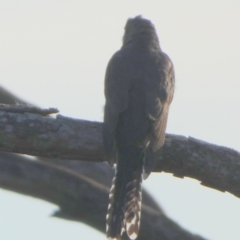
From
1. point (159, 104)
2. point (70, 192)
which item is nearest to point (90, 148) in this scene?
point (159, 104)

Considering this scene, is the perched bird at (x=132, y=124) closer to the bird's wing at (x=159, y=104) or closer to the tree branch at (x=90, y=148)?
the bird's wing at (x=159, y=104)

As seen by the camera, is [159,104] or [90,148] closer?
[90,148]

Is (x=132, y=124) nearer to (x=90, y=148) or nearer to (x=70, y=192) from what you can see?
(x=90, y=148)

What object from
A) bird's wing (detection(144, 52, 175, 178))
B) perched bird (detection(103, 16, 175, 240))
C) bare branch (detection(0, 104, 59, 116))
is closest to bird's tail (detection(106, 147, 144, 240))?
perched bird (detection(103, 16, 175, 240))

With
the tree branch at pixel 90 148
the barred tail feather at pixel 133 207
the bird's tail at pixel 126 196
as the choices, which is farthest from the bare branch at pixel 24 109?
the barred tail feather at pixel 133 207

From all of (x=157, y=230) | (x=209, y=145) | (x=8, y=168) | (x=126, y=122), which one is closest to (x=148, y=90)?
(x=126, y=122)
